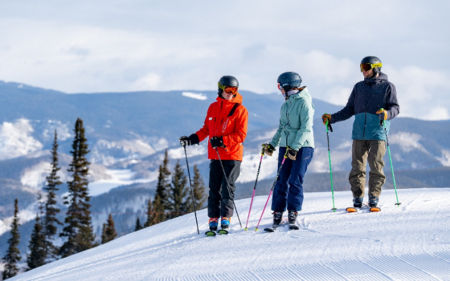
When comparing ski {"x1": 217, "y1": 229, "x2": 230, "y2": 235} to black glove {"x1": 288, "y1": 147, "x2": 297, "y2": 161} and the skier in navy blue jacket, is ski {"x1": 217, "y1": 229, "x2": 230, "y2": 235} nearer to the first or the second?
black glove {"x1": 288, "y1": 147, "x2": 297, "y2": 161}

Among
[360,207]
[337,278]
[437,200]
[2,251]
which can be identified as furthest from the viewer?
[2,251]

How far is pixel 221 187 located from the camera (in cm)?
736

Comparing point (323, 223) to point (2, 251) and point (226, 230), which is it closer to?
point (226, 230)

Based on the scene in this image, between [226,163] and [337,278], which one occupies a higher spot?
[226,163]

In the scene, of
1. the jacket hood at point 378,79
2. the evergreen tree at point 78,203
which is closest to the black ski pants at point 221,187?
the jacket hood at point 378,79

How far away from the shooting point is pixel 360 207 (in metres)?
7.96

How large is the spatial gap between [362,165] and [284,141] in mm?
1437

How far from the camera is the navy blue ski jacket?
7.38 metres

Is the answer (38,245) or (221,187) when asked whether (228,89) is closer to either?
(221,187)

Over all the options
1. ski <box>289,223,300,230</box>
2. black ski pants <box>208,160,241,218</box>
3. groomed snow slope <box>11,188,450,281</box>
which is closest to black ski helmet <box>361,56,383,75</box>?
groomed snow slope <box>11,188,450,281</box>

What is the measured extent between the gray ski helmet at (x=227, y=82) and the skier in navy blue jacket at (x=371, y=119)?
1.98m

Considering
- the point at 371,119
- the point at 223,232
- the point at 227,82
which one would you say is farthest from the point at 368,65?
the point at 223,232

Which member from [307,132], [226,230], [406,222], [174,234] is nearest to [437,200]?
[406,222]

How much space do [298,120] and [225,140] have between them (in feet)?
3.46
